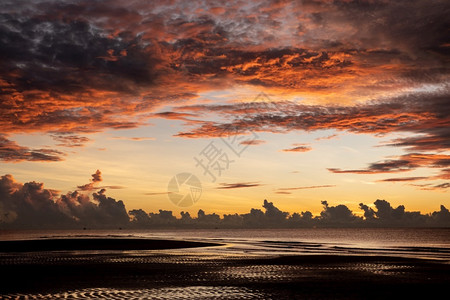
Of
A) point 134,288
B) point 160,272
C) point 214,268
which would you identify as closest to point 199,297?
point 134,288

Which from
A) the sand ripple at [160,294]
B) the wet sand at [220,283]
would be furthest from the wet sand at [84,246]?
the sand ripple at [160,294]

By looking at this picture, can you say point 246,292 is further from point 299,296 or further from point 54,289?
point 54,289

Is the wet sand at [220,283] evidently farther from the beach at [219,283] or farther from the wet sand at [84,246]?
the wet sand at [84,246]

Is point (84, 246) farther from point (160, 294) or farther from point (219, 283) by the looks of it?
point (160, 294)

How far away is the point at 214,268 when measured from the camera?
1512 inches

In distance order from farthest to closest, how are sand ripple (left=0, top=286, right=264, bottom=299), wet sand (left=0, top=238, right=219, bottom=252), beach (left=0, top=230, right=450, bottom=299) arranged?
wet sand (left=0, top=238, right=219, bottom=252) → beach (left=0, top=230, right=450, bottom=299) → sand ripple (left=0, top=286, right=264, bottom=299)

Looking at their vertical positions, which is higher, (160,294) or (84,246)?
(160,294)

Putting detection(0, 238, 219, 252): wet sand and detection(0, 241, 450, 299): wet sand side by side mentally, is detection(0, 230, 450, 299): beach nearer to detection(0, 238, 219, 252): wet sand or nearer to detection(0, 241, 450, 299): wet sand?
detection(0, 241, 450, 299): wet sand

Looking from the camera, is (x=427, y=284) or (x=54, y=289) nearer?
(x=54, y=289)

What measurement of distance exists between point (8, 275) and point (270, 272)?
20.8 meters

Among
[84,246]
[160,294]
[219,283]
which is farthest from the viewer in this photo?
[84,246]

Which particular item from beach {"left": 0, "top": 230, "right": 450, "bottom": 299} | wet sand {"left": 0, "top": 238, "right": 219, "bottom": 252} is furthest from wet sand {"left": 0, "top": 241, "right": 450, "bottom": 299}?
wet sand {"left": 0, "top": 238, "right": 219, "bottom": 252}

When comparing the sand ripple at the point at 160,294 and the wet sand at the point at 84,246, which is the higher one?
the sand ripple at the point at 160,294

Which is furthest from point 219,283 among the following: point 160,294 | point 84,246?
point 84,246
